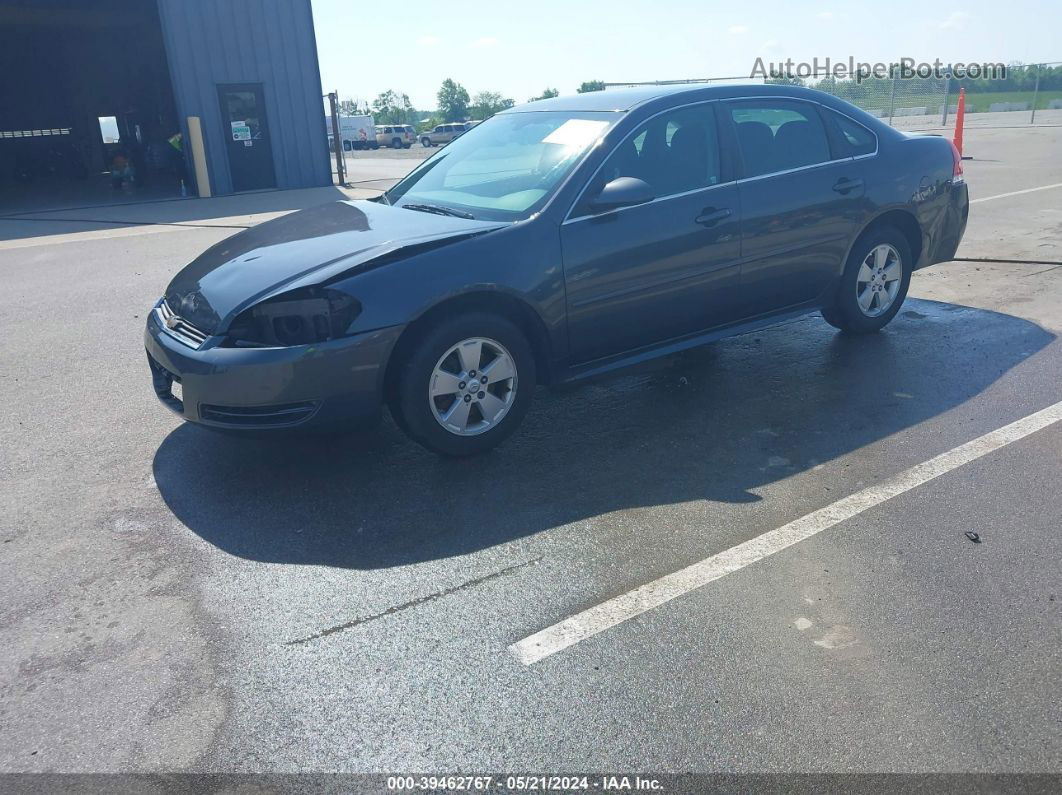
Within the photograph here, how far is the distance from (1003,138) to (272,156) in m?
19.8

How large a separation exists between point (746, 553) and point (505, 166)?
263 cm

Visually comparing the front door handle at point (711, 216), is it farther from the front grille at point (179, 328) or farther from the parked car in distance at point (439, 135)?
the parked car in distance at point (439, 135)

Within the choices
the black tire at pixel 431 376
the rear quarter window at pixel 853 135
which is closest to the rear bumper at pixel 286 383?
the black tire at pixel 431 376

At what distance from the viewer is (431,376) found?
407cm

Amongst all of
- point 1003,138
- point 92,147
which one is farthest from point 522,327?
point 92,147

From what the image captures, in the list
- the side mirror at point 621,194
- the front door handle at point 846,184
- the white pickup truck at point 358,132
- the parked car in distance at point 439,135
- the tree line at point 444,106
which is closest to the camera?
the side mirror at point 621,194

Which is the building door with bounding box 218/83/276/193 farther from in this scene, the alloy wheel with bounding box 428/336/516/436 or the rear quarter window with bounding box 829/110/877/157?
the alloy wheel with bounding box 428/336/516/436

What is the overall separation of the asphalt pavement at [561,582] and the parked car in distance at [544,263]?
42 centimetres

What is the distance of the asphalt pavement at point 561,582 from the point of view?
2.52 metres

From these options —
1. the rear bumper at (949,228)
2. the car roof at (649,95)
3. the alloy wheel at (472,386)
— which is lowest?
the alloy wheel at (472,386)

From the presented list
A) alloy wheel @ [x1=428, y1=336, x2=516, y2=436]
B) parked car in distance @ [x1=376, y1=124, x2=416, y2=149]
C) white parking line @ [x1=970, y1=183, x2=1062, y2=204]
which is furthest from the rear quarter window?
parked car in distance @ [x1=376, y1=124, x2=416, y2=149]

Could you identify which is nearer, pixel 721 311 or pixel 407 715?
pixel 407 715

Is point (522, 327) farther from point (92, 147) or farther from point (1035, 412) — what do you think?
point (92, 147)

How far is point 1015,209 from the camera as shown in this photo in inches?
455
